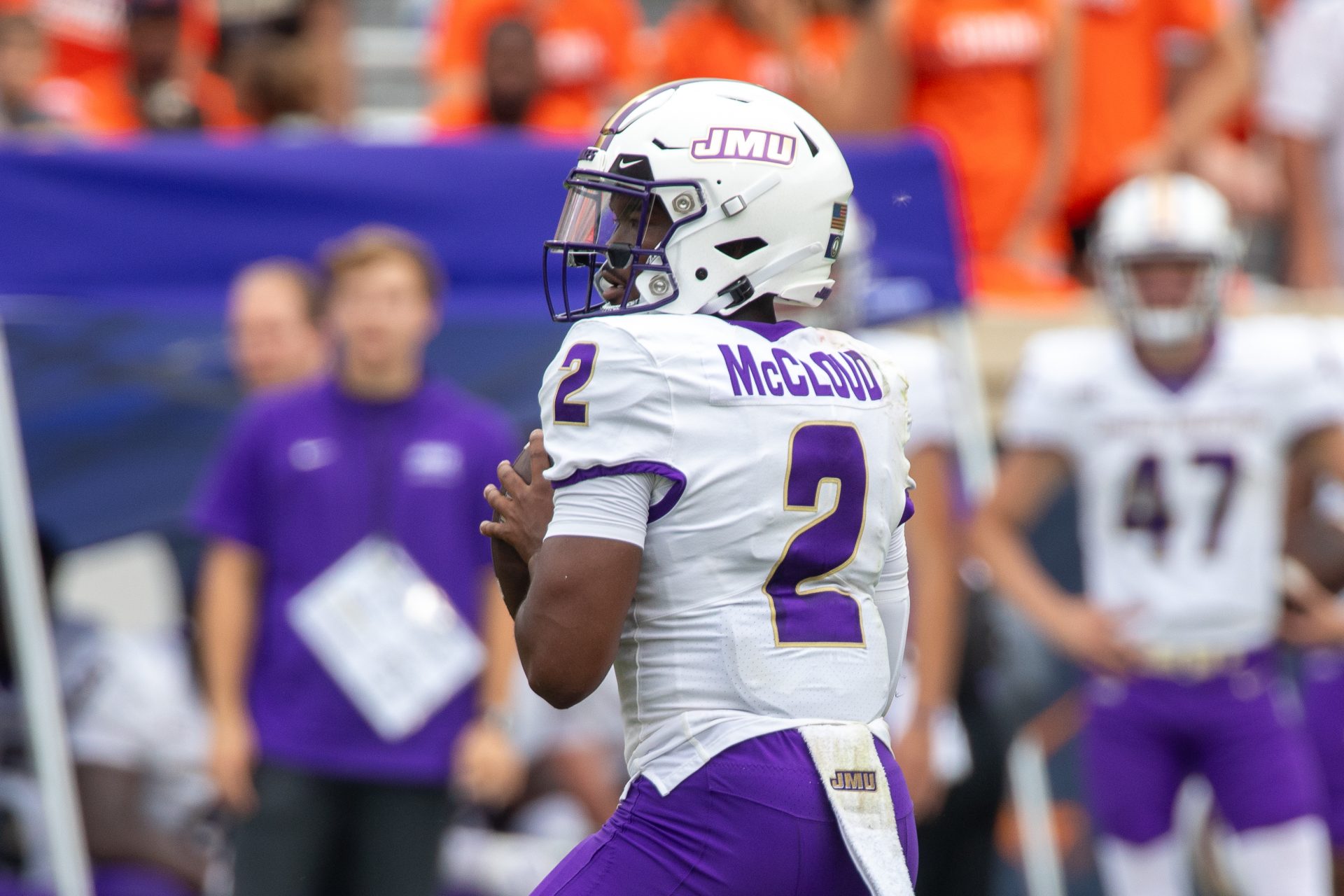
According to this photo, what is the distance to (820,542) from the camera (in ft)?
7.81

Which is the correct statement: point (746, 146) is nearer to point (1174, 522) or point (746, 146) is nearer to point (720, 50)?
point (1174, 522)

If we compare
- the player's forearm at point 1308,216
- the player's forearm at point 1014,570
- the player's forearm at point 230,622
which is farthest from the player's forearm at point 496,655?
the player's forearm at point 1308,216

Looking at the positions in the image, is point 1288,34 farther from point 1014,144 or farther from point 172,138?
point 172,138

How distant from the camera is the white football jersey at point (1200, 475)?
5.11 m

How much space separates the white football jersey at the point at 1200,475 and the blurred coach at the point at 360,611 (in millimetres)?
1632

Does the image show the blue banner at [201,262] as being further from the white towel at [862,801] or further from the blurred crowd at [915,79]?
the white towel at [862,801]

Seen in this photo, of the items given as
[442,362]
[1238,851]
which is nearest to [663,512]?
[1238,851]

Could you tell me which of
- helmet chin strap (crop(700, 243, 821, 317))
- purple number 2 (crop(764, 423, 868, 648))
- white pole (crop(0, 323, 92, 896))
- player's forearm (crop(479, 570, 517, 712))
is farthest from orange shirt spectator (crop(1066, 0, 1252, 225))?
purple number 2 (crop(764, 423, 868, 648))

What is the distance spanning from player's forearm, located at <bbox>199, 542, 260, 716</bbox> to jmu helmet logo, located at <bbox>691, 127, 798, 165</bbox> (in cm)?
259

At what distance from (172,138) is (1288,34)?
155 inches

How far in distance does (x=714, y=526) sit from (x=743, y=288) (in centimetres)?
34

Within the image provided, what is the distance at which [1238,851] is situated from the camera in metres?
4.90

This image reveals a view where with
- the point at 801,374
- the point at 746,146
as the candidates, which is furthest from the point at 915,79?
the point at 801,374

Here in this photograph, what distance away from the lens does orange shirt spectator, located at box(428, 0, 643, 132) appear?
7211mm
